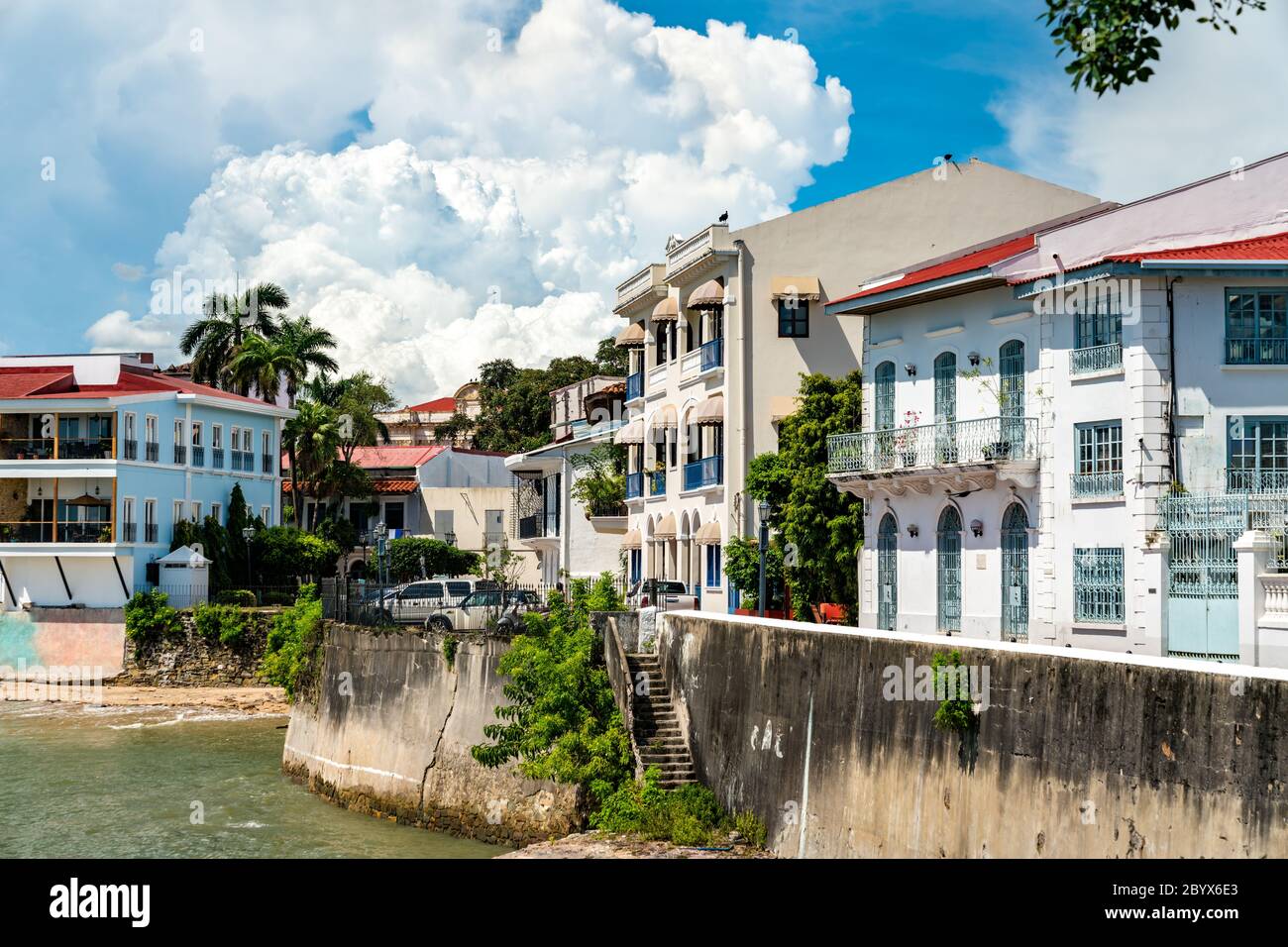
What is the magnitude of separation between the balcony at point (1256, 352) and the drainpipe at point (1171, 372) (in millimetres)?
872

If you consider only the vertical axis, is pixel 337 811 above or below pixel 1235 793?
below

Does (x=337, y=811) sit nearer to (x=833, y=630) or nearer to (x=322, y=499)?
(x=833, y=630)

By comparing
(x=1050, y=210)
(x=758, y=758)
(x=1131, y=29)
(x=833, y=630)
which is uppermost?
(x=1050, y=210)

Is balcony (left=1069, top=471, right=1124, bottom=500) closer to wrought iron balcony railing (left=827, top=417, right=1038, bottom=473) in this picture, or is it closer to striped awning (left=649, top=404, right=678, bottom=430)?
wrought iron balcony railing (left=827, top=417, right=1038, bottom=473)

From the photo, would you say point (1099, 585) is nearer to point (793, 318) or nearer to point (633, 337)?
point (793, 318)

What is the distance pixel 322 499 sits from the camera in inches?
3206

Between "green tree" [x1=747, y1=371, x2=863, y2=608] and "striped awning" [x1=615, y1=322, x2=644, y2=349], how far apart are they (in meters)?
10.5

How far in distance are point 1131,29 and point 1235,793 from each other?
6982mm

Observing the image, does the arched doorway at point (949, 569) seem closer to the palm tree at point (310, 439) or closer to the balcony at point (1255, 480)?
the balcony at point (1255, 480)

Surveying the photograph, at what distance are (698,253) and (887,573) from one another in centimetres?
1422

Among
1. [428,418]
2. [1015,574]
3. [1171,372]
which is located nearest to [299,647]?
[1015,574]

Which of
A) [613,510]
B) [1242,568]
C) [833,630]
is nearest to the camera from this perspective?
[1242,568]
